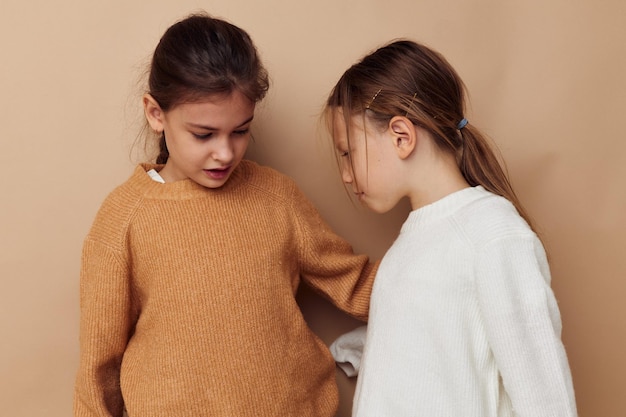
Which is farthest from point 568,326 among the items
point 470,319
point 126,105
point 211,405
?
point 126,105

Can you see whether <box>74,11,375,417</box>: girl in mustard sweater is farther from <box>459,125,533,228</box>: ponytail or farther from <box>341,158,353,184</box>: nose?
<box>459,125,533,228</box>: ponytail

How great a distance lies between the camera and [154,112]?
1.03m

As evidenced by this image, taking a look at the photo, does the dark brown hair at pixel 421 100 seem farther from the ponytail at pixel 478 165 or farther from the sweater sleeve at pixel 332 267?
the sweater sleeve at pixel 332 267

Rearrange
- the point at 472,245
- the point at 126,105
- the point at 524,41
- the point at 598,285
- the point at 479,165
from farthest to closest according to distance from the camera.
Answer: the point at 598,285 < the point at 524,41 < the point at 126,105 < the point at 479,165 < the point at 472,245

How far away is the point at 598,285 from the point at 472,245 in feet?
2.07

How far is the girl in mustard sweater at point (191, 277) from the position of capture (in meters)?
0.99

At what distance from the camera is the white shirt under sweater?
0.91 metres

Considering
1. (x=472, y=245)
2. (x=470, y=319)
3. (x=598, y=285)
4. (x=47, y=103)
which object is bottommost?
(x=598, y=285)

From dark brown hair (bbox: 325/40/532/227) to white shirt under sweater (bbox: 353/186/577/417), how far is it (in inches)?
2.9

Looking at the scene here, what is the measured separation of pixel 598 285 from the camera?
1.42 m

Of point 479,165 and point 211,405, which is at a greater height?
point 479,165

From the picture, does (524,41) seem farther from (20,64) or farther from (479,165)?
(20,64)

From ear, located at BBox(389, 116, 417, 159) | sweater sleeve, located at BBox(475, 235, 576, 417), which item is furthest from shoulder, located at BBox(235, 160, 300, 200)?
sweater sleeve, located at BBox(475, 235, 576, 417)

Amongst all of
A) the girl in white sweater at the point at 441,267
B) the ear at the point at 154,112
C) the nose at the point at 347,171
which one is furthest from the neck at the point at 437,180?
the ear at the point at 154,112
